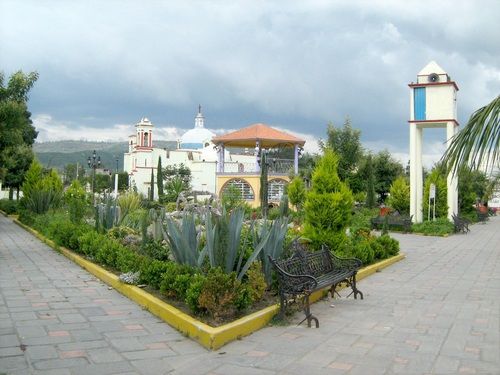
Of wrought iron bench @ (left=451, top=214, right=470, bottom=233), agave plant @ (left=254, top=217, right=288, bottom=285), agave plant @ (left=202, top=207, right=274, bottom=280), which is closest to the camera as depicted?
agave plant @ (left=202, top=207, right=274, bottom=280)

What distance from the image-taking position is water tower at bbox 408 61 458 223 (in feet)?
74.1

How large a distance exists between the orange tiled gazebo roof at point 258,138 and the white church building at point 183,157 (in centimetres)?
1063

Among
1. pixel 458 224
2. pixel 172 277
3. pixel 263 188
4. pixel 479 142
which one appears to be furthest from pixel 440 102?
pixel 479 142

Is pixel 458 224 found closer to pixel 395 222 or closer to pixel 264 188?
pixel 395 222

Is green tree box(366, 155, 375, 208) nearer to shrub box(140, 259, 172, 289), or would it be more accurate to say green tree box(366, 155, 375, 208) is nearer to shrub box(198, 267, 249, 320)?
shrub box(140, 259, 172, 289)

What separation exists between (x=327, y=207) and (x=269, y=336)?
5002 mm

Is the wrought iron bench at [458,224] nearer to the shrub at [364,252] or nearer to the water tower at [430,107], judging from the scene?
the water tower at [430,107]

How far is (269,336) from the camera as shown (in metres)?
5.50

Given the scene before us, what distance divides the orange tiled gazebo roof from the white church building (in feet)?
34.9

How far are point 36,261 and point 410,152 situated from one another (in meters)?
17.9

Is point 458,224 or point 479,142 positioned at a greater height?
point 479,142

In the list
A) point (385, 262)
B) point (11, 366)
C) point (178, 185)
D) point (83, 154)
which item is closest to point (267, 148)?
Answer: point (178, 185)

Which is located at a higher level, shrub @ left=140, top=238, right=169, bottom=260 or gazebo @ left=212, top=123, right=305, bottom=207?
gazebo @ left=212, top=123, right=305, bottom=207

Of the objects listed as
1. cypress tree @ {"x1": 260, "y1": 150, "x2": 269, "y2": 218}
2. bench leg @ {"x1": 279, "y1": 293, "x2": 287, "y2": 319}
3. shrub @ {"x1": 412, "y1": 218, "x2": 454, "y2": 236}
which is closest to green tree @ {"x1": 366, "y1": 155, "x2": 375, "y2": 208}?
cypress tree @ {"x1": 260, "y1": 150, "x2": 269, "y2": 218}
